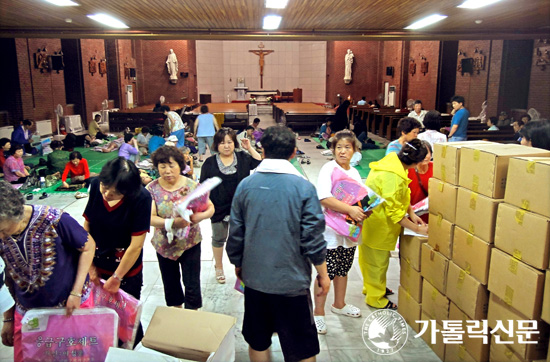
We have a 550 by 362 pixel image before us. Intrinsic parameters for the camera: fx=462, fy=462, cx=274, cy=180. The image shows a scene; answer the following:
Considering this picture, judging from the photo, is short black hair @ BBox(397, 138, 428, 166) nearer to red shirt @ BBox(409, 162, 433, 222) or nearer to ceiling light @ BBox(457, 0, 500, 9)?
red shirt @ BBox(409, 162, 433, 222)

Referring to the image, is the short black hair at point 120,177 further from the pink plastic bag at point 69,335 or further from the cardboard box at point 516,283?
the cardboard box at point 516,283

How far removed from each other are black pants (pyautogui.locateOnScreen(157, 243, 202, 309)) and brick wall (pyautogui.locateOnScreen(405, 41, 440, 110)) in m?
16.9

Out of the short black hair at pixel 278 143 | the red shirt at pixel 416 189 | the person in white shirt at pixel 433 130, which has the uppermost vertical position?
the short black hair at pixel 278 143

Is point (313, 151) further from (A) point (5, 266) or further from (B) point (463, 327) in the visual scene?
(A) point (5, 266)

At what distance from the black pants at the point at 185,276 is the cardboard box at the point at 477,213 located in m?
1.78

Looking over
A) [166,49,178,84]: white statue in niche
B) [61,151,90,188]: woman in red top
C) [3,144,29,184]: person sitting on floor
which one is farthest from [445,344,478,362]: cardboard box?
[166,49,178,84]: white statue in niche

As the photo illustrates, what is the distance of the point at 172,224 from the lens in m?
2.98

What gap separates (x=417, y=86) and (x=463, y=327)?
727 inches

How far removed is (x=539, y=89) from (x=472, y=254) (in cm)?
1343

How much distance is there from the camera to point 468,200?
279cm

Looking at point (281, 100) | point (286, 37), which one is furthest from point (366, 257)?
point (281, 100)

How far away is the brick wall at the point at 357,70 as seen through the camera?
78.6 feet

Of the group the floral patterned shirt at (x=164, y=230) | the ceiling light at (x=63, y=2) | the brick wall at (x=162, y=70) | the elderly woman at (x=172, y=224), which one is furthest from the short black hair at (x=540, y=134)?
the brick wall at (x=162, y=70)

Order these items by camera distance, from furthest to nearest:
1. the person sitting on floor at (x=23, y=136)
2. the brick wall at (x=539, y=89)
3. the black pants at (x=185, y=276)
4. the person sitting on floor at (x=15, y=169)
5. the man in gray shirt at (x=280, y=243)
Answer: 1. the brick wall at (x=539, y=89)
2. the person sitting on floor at (x=23, y=136)
3. the person sitting on floor at (x=15, y=169)
4. the black pants at (x=185, y=276)
5. the man in gray shirt at (x=280, y=243)
